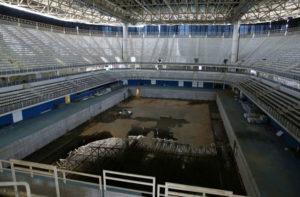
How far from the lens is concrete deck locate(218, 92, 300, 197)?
731cm

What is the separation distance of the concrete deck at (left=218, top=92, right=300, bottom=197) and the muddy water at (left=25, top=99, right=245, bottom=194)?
3.59ft

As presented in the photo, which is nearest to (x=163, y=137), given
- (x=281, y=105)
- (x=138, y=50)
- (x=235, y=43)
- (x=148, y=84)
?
(x=281, y=105)

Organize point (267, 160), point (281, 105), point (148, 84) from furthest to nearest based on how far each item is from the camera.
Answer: point (148, 84) < point (281, 105) < point (267, 160)

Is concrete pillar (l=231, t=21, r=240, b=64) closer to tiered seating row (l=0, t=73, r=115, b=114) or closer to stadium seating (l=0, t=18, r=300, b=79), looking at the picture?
stadium seating (l=0, t=18, r=300, b=79)

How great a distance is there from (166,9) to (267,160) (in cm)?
2010

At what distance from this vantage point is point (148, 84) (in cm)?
2869

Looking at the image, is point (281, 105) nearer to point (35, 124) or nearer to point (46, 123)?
point (46, 123)

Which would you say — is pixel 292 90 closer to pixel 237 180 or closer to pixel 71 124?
pixel 237 180

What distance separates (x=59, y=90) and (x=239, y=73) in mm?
19246

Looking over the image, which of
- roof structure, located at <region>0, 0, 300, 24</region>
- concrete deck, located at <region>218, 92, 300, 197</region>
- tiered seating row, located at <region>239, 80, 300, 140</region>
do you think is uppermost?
roof structure, located at <region>0, 0, 300, 24</region>

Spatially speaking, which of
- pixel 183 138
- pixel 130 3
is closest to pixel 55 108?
pixel 183 138

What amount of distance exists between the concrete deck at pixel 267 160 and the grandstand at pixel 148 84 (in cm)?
5

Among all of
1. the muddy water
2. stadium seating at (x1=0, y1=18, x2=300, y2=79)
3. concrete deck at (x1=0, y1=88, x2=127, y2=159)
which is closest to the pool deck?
concrete deck at (x1=0, y1=88, x2=127, y2=159)

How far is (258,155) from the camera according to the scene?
9.61 metres
